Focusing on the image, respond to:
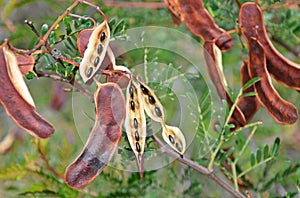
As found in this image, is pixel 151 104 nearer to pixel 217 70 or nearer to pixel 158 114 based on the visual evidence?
pixel 158 114

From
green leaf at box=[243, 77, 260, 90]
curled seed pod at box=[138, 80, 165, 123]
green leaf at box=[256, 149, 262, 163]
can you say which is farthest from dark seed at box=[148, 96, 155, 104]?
green leaf at box=[256, 149, 262, 163]

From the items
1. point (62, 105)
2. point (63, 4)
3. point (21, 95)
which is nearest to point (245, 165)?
point (63, 4)

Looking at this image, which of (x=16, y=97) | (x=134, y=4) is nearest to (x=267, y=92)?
(x=16, y=97)

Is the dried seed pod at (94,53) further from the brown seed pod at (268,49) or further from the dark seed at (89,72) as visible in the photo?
the brown seed pod at (268,49)

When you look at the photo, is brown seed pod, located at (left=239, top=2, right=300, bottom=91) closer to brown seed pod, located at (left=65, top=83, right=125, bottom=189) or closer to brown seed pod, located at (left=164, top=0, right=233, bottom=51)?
brown seed pod, located at (left=164, top=0, right=233, bottom=51)

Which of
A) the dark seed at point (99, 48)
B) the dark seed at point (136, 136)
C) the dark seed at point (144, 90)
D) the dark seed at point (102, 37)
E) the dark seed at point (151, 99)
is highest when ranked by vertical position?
the dark seed at point (102, 37)

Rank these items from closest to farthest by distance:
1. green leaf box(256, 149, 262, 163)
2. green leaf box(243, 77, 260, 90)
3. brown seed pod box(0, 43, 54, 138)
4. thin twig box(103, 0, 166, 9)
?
brown seed pod box(0, 43, 54, 138), green leaf box(243, 77, 260, 90), green leaf box(256, 149, 262, 163), thin twig box(103, 0, 166, 9)

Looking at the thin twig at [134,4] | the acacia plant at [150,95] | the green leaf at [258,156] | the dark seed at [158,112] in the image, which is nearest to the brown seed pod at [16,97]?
the acacia plant at [150,95]
